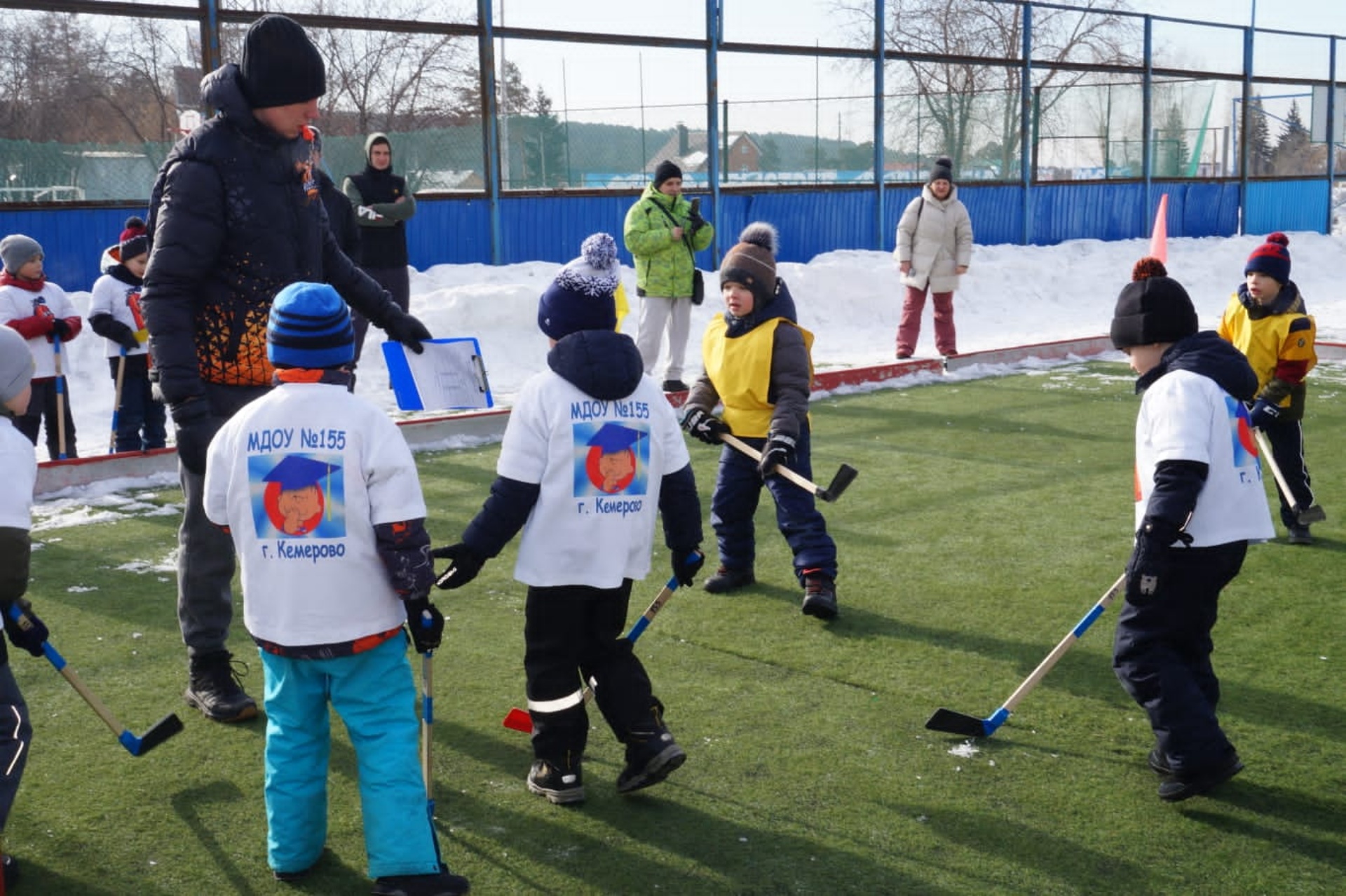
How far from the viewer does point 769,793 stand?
3.95 m

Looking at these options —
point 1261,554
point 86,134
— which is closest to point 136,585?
point 1261,554

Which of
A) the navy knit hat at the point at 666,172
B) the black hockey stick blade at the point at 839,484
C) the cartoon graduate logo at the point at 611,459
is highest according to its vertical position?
the navy knit hat at the point at 666,172

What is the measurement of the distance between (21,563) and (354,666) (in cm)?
83

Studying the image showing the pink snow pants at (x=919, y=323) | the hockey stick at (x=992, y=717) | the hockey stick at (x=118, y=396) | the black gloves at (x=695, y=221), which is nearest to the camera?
the hockey stick at (x=992, y=717)

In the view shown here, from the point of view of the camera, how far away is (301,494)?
3240 millimetres

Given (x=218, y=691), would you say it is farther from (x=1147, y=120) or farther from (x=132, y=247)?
(x=1147, y=120)

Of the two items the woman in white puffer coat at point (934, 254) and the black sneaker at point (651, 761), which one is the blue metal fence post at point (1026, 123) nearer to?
the woman in white puffer coat at point (934, 254)

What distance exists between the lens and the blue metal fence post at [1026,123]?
824 inches

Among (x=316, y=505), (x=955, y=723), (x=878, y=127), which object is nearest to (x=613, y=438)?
(x=316, y=505)

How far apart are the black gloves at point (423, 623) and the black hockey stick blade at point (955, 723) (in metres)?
1.70

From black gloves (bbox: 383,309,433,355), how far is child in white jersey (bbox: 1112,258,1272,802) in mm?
2344

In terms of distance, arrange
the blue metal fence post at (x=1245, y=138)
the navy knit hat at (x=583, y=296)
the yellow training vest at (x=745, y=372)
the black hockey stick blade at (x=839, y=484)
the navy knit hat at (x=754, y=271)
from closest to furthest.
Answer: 1. the navy knit hat at (x=583, y=296)
2. the black hockey stick blade at (x=839, y=484)
3. the navy knit hat at (x=754, y=271)
4. the yellow training vest at (x=745, y=372)
5. the blue metal fence post at (x=1245, y=138)

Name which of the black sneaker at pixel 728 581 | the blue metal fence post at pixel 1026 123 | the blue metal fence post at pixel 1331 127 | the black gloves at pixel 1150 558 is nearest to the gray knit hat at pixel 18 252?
the black sneaker at pixel 728 581

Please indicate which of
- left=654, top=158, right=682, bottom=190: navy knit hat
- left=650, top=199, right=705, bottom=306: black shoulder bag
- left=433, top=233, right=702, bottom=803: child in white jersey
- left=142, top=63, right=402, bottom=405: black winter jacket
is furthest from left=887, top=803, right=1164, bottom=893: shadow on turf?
left=654, top=158, right=682, bottom=190: navy knit hat
